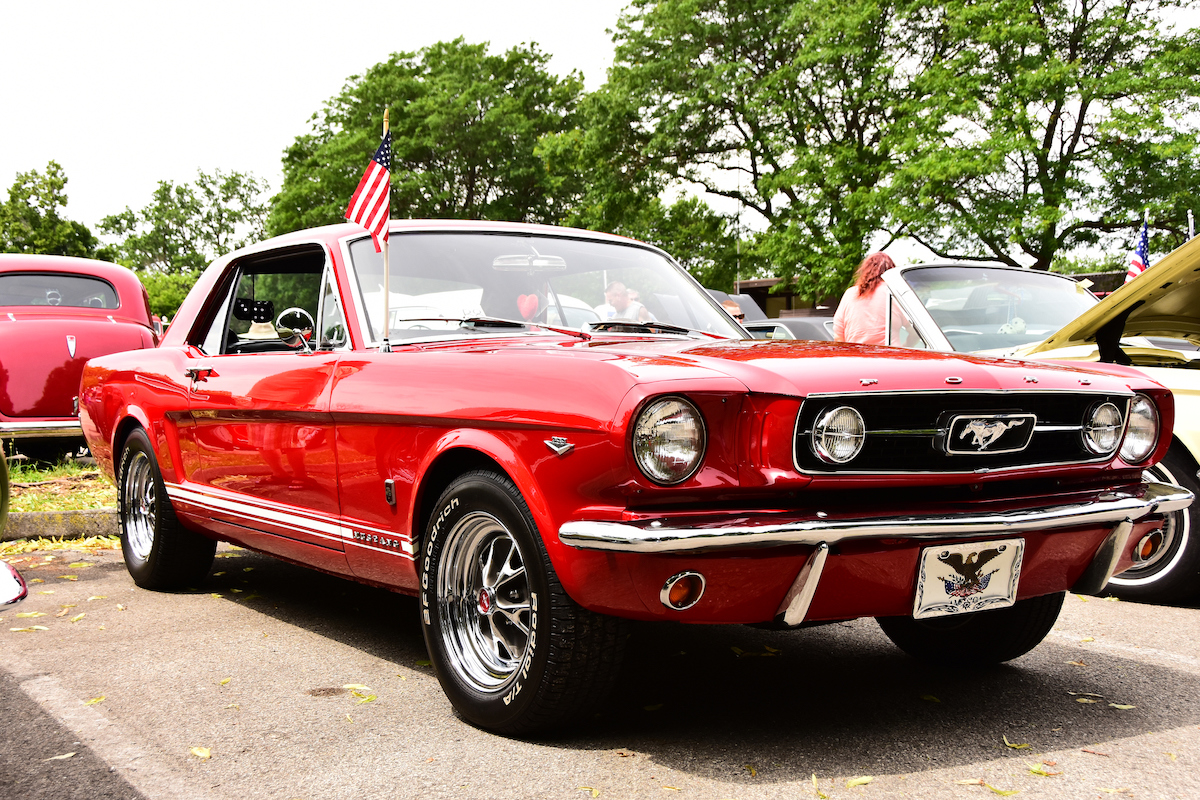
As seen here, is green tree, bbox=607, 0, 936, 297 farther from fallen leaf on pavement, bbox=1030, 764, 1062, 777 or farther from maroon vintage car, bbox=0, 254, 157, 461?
fallen leaf on pavement, bbox=1030, 764, 1062, 777

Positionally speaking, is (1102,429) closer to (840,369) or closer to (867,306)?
(840,369)

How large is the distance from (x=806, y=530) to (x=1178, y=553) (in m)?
3.29

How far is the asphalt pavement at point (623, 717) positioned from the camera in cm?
290

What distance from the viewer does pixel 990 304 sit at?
6.97 metres

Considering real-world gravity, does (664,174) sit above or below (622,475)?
above

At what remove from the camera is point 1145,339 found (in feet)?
23.4

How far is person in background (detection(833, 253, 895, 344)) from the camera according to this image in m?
7.30

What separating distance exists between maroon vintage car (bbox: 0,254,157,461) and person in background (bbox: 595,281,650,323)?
6441mm

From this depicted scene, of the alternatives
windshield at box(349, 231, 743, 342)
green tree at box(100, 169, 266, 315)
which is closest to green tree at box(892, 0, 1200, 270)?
windshield at box(349, 231, 743, 342)

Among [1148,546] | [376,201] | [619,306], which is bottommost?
[1148,546]

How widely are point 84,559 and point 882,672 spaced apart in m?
4.67

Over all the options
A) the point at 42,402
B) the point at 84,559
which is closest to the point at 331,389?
the point at 84,559

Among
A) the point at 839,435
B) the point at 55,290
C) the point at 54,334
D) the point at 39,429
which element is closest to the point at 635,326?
the point at 839,435

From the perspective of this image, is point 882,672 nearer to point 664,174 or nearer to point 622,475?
point 622,475
